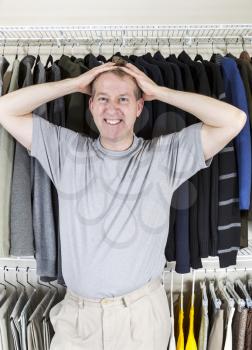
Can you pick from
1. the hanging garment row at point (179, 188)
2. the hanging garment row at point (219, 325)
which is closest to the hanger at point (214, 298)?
the hanging garment row at point (219, 325)

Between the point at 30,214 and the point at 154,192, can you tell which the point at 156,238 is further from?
the point at 30,214

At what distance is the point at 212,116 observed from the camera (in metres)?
1.01

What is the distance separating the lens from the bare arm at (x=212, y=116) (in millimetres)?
1006

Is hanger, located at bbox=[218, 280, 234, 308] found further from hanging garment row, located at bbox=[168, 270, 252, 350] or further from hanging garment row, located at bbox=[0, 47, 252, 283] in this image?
hanging garment row, located at bbox=[0, 47, 252, 283]

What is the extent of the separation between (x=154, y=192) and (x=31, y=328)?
78cm

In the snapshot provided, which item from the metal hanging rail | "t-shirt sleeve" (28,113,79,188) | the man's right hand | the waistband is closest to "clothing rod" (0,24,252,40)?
the metal hanging rail

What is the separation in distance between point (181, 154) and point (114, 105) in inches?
10.5

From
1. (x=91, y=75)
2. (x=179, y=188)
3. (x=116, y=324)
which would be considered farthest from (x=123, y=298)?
(x=91, y=75)

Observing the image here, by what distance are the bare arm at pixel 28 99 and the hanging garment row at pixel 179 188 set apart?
0.10m

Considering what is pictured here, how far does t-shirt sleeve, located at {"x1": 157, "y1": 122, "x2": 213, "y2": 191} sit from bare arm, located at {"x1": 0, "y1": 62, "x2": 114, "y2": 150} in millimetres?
304

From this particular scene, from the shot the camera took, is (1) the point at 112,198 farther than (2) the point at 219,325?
No

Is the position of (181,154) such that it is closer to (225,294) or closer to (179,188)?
(179,188)

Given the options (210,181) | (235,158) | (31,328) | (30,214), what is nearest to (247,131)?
(235,158)

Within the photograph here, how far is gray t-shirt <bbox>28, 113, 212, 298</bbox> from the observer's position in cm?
107
